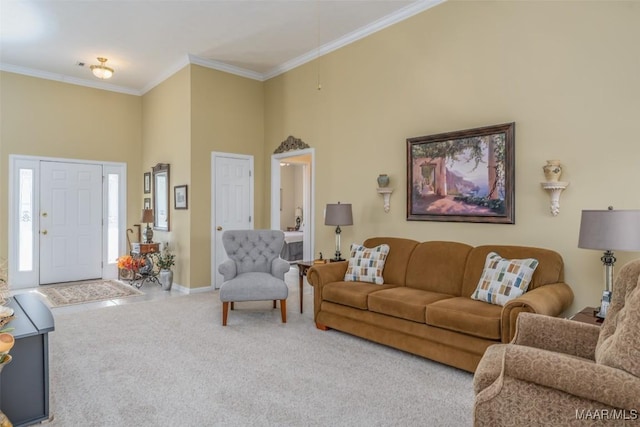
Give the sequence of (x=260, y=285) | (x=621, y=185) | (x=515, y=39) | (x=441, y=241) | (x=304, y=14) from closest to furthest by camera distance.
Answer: (x=621, y=185)
(x=515, y=39)
(x=441, y=241)
(x=260, y=285)
(x=304, y=14)

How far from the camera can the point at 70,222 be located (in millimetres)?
6547

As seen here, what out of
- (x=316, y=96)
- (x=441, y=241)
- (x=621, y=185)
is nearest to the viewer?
(x=621, y=185)

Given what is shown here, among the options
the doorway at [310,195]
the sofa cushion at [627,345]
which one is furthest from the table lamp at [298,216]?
the sofa cushion at [627,345]

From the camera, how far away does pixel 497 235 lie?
363 cm

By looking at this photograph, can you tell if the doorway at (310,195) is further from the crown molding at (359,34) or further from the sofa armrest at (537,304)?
the sofa armrest at (537,304)

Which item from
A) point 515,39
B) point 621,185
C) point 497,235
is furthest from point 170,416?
point 515,39

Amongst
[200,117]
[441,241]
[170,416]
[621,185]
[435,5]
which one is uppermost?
[435,5]

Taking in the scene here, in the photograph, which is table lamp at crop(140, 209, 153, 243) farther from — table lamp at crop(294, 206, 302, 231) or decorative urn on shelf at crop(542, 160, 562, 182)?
decorative urn on shelf at crop(542, 160, 562, 182)

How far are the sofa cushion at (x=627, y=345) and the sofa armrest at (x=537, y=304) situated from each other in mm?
927

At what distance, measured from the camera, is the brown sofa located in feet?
9.13

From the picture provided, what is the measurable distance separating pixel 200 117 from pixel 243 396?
14.1 feet

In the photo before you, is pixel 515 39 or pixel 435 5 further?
pixel 435 5

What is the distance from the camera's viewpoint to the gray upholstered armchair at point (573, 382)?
1.46 meters

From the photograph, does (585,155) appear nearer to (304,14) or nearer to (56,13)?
(304,14)
